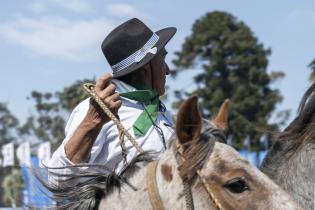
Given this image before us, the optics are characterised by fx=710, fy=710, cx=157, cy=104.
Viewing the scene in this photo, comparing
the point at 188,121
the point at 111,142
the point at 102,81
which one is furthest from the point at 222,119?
the point at 111,142

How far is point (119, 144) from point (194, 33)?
1821 inches

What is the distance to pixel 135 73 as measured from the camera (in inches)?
159

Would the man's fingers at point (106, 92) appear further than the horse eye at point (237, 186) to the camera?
Yes

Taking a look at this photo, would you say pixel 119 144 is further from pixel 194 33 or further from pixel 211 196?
pixel 194 33

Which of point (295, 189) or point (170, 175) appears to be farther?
point (295, 189)

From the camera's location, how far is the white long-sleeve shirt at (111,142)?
3.56 metres

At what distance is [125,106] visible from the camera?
3943mm

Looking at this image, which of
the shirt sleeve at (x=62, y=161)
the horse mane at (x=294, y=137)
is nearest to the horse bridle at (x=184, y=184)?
the shirt sleeve at (x=62, y=161)

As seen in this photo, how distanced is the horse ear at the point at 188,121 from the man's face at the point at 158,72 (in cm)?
115

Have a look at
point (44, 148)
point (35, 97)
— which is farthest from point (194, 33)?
point (44, 148)

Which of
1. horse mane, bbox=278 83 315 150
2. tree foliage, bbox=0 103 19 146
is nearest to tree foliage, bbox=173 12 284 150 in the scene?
tree foliage, bbox=0 103 19 146

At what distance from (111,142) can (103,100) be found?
0.41 metres

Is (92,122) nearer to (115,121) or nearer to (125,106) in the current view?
(115,121)

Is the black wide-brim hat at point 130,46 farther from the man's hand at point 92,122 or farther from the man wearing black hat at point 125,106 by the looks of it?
the man's hand at point 92,122
